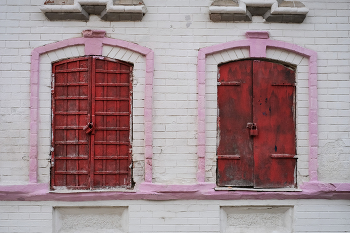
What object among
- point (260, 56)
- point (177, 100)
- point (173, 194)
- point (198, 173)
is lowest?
point (173, 194)

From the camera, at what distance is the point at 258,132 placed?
446 centimetres

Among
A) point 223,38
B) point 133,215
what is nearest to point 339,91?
point 223,38

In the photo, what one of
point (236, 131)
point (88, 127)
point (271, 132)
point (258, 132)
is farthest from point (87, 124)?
point (271, 132)

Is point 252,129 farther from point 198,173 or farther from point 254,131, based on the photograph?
point 198,173

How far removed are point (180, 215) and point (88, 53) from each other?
274 centimetres

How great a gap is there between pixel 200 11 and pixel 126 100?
5.72 ft

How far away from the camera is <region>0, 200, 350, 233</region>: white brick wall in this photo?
4332 mm

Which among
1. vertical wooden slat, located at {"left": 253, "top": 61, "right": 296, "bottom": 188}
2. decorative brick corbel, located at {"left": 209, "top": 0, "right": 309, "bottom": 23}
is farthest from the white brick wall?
decorative brick corbel, located at {"left": 209, "top": 0, "right": 309, "bottom": 23}

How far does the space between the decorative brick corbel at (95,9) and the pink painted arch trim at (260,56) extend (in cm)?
114

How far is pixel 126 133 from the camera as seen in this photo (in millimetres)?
4441

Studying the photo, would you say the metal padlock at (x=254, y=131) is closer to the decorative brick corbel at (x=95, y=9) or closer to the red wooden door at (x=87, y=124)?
the red wooden door at (x=87, y=124)

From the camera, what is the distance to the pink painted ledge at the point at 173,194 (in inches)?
170

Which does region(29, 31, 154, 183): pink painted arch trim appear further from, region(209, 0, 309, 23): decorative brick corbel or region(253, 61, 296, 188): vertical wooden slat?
region(253, 61, 296, 188): vertical wooden slat

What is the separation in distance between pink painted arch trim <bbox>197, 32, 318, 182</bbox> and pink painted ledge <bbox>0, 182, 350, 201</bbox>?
0.58 ft
